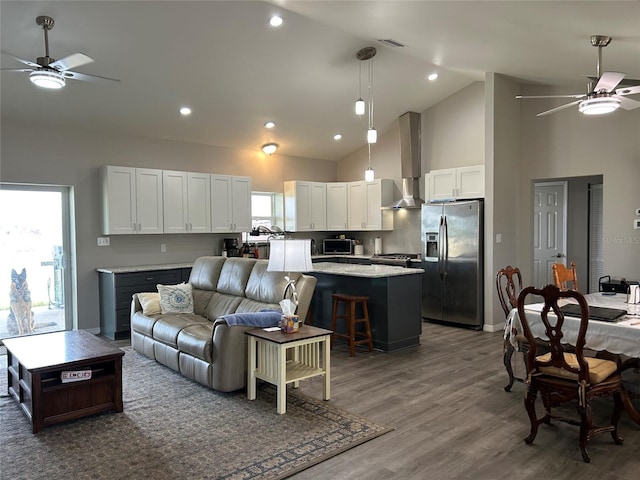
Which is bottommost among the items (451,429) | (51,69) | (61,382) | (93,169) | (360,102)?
(451,429)

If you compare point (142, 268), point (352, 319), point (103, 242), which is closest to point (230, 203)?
point (142, 268)

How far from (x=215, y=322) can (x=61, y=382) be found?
118 centimetres

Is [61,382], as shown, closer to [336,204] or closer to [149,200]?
[149,200]

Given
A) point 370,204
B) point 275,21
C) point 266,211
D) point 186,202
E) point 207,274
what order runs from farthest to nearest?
point 266,211 < point 370,204 < point 186,202 < point 207,274 < point 275,21

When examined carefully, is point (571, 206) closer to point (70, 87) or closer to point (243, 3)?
point (243, 3)

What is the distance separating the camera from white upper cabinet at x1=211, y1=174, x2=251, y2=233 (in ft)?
23.5

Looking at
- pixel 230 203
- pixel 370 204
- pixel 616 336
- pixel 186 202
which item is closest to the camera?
pixel 616 336

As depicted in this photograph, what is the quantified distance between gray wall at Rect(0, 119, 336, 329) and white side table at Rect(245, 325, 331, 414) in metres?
3.48

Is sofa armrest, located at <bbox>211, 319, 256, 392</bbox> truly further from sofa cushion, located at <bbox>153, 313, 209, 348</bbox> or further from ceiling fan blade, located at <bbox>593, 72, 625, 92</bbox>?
ceiling fan blade, located at <bbox>593, 72, 625, 92</bbox>

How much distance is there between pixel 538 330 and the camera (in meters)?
3.56

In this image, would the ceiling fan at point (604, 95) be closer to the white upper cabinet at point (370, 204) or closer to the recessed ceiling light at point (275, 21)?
the recessed ceiling light at point (275, 21)

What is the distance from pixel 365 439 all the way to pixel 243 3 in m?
3.96

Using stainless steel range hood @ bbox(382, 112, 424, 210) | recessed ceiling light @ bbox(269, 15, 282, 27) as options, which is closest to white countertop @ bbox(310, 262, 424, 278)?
stainless steel range hood @ bbox(382, 112, 424, 210)

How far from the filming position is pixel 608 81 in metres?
3.58
